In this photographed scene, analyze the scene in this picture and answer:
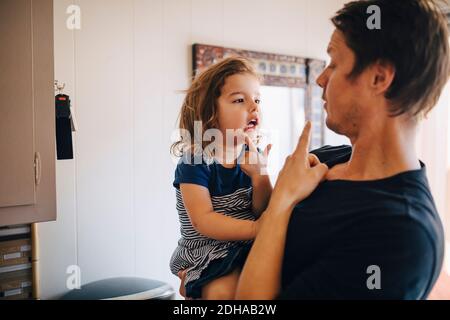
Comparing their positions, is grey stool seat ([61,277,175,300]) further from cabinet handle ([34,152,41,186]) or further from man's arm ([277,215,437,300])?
man's arm ([277,215,437,300])

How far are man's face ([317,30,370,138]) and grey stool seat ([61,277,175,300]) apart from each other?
671 mm

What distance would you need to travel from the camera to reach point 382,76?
0.52m

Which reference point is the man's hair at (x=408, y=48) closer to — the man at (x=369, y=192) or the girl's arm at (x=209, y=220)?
the man at (x=369, y=192)

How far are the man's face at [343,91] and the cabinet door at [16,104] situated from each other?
0.74 metres

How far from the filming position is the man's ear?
0.52 metres

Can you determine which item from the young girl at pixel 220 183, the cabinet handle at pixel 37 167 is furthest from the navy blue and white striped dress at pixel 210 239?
the cabinet handle at pixel 37 167

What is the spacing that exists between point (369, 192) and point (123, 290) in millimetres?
710

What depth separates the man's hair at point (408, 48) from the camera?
0.50 metres

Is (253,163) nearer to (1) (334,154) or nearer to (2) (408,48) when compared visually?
(1) (334,154)

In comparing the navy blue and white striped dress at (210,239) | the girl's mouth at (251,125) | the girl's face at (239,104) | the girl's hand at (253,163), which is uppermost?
the girl's face at (239,104)

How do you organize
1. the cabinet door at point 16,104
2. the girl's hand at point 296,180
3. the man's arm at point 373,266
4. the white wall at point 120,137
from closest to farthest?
the man's arm at point 373,266, the girl's hand at point 296,180, the cabinet door at point 16,104, the white wall at point 120,137
